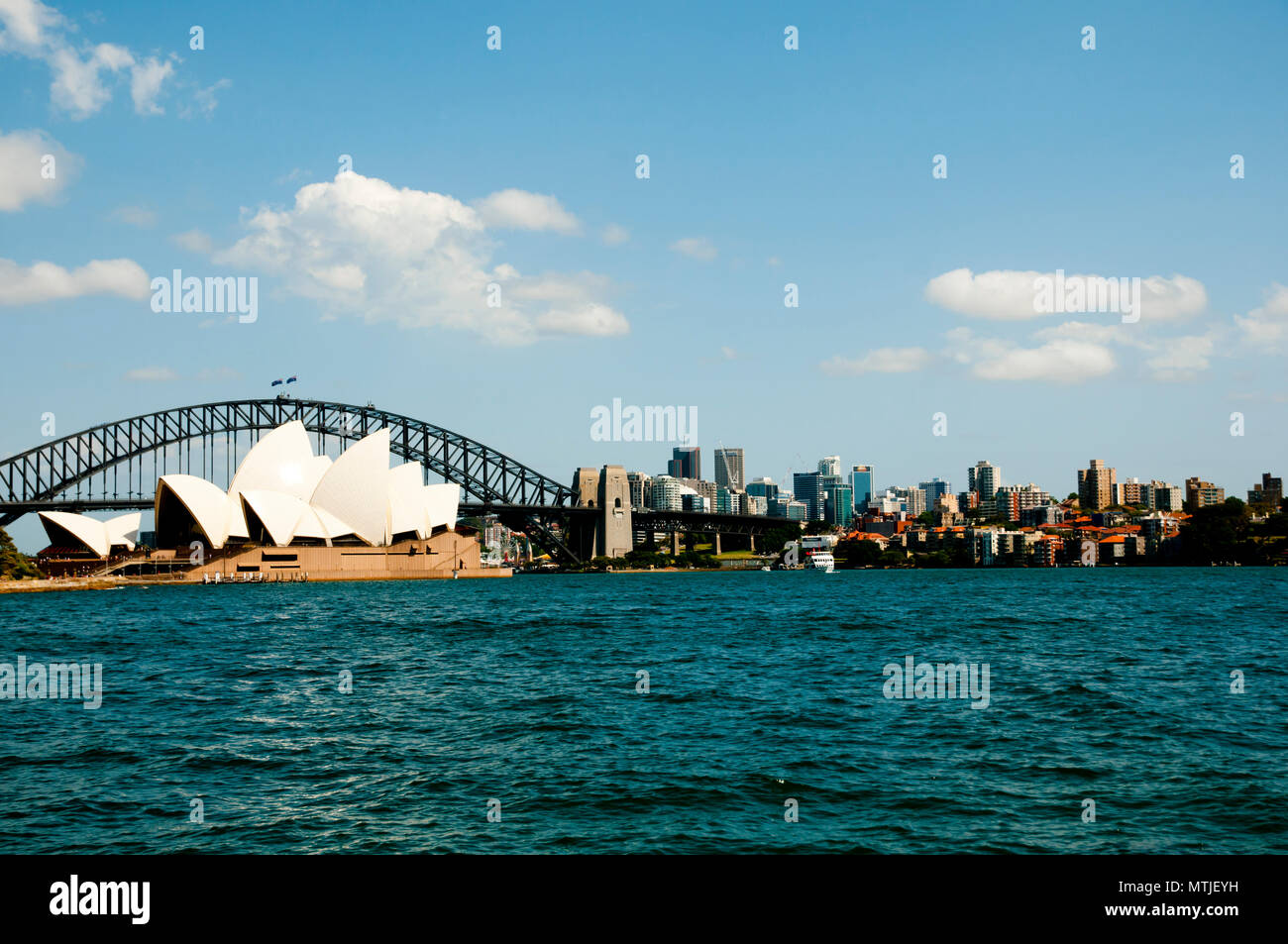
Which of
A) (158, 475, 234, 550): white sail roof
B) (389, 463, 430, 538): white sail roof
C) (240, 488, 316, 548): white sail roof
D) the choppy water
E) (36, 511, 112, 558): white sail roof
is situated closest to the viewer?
the choppy water

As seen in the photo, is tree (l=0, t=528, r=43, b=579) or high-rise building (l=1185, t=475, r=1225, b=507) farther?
high-rise building (l=1185, t=475, r=1225, b=507)

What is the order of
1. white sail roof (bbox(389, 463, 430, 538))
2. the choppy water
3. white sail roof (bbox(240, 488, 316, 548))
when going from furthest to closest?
white sail roof (bbox(389, 463, 430, 538)) → white sail roof (bbox(240, 488, 316, 548)) → the choppy water

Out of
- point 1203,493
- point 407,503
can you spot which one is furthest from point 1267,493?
point 407,503

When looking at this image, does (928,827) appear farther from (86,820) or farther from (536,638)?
(536,638)

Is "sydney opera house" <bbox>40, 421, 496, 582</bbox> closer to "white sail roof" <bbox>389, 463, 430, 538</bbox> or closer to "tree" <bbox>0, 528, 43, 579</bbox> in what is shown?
"white sail roof" <bbox>389, 463, 430, 538</bbox>

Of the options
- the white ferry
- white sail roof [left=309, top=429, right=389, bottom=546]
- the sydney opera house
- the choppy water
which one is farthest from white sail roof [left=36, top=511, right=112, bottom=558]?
the white ferry

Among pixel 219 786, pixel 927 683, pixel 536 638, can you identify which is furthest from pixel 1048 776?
pixel 536 638

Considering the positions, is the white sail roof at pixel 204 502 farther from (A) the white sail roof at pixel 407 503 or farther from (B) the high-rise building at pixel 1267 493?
(B) the high-rise building at pixel 1267 493
